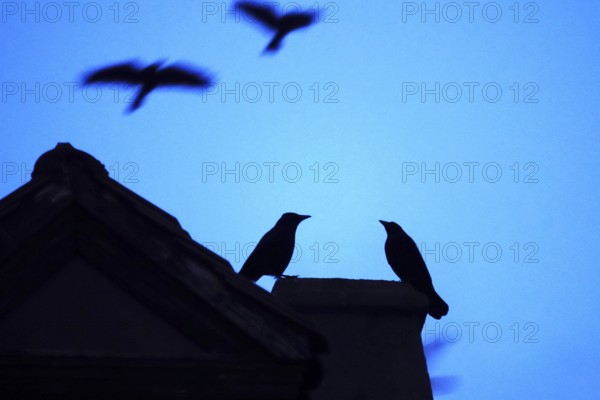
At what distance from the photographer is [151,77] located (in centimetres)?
1252

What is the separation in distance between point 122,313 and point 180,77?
8.49 metres

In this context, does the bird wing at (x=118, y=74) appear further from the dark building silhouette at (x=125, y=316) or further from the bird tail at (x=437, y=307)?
the dark building silhouette at (x=125, y=316)

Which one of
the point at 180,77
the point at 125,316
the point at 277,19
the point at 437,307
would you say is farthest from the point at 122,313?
the point at 277,19

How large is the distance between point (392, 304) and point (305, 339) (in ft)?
8.27

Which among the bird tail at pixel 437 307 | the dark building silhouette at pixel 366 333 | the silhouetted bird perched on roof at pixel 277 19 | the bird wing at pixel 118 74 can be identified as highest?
the silhouetted bird perched on roof at pixel 277 19

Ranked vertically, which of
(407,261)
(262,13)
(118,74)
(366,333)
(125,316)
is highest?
(262,13)

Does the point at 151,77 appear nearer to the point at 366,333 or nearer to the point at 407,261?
the point at 407,261

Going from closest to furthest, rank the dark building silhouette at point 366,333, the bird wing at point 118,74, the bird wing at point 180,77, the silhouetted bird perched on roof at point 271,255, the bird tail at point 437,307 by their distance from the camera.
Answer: the dark building silhouette at point 366,333 < the bird tail at point 437,307 < the silhouetted bird perched on roof at point 271,255 < the bird wing at point 118,74 < the bird wing at point 180,77

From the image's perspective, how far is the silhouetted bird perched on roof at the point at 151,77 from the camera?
12.1 meters

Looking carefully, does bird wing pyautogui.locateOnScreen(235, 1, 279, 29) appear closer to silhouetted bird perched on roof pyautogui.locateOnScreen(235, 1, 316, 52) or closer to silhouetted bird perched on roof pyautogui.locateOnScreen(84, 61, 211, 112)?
silhouetted bird perched on roof pyautogui.locateOnScreen(235, 1, 316, 52)

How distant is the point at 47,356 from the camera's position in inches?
154

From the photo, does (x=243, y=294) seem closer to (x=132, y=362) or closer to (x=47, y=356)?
(x=132, y=362)

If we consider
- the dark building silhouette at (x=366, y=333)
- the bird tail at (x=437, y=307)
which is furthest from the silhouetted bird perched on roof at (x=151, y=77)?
the dark building silhouette at (x=366, y=333)

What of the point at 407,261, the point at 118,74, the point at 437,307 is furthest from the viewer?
the point at 118,74
